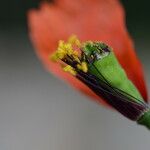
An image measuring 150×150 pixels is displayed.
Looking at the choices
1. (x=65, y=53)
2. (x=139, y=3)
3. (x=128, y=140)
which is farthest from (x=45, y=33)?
(x=139, y=3)

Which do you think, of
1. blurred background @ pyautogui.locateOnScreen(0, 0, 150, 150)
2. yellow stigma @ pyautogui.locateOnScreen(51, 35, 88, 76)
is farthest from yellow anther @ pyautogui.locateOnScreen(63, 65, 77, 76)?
blurred background @ pyautogui.locateOnScreen(0, 0, 150, 150)

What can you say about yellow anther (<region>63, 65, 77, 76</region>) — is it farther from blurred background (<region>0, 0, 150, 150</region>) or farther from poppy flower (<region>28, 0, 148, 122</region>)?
blurred background (<region>0, 0, 150, 150</region>)

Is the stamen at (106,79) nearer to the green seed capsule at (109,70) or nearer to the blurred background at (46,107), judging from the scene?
the green seed capsule at (109,70)

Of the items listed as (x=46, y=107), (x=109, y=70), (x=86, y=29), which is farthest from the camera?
(x=46, y=107)

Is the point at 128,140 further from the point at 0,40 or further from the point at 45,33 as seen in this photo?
the point at 45,33

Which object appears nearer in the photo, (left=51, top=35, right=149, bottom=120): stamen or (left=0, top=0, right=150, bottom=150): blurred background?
(left=51, top=35, right=149, bottom=120): stamen

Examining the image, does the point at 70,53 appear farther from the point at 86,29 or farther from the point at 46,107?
the point at 46,107

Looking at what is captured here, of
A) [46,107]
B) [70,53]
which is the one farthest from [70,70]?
[46,107]

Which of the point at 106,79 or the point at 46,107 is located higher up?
the point at 46,107
